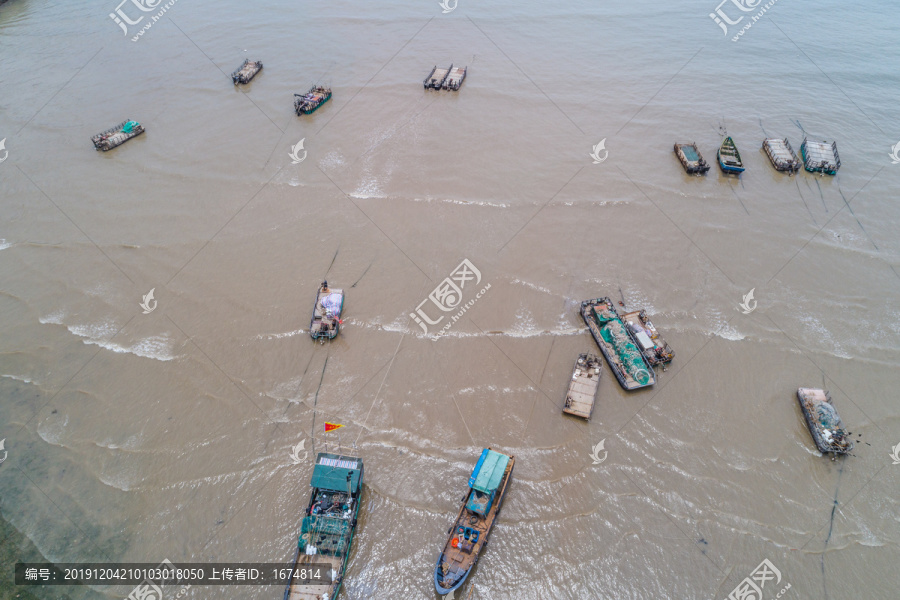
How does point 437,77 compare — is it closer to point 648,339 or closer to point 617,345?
point 617,345

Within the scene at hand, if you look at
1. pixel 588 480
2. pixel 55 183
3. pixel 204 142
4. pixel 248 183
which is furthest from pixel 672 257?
pixel 55 183

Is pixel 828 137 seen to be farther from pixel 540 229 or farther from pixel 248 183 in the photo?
pixel 248 183

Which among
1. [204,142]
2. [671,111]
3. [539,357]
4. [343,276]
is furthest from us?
[671,111]

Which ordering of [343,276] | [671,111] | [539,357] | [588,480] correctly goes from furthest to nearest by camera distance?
[671,111]
[343,276]
[539,357]
[588,480]

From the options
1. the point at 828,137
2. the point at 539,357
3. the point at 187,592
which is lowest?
A: the point at 187,592

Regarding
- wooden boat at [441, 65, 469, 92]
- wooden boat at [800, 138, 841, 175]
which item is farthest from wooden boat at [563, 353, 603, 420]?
wooden boat at [441, 65, 469, 92]

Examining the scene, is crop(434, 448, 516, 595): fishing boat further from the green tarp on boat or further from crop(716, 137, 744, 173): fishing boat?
crop(716, 137, 744, 173): fishing boat

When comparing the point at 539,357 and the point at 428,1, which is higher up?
the point at 428,1

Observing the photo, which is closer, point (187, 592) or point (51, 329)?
point (187, 592)
